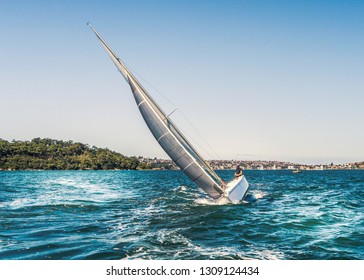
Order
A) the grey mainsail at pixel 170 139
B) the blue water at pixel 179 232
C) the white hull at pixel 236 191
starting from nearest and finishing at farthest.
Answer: the blue water at pixel 179 232 → the grey mainsail at pixel 170 139 → the white hull at pixel 236 191

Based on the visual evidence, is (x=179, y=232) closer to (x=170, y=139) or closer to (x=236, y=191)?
(x=170, y=139)

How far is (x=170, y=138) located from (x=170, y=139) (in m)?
0.09

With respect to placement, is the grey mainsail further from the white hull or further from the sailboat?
the white hull

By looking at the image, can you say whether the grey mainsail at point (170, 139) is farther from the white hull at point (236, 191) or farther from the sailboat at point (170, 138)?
the white hull at point (236, 191)

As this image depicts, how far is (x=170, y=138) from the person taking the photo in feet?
90.2

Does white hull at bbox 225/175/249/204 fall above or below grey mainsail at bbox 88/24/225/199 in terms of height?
below

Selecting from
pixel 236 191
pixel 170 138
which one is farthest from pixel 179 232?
pixel 236 191

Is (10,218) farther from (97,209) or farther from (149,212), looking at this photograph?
(149,212)

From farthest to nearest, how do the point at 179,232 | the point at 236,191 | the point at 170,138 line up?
the point at 236,191 → the point at 170,138 → the point at 179,232

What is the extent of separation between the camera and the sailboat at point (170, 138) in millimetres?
27625

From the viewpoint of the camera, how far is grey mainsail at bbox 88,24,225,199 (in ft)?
90.6

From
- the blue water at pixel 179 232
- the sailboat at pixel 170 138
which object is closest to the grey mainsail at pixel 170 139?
the sailboat at pixel 170 138


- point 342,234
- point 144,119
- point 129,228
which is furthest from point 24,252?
point 144,119

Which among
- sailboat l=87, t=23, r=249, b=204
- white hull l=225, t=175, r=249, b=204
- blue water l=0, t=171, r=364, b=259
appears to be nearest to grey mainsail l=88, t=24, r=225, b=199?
sailboat l=87, t=23, r=249, b=204
